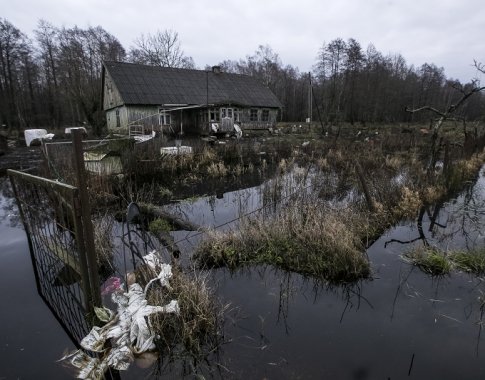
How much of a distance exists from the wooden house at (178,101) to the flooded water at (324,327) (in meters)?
20.4

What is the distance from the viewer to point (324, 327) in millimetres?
3354

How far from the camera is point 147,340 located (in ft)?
8.79

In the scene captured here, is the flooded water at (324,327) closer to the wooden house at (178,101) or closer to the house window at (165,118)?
the wooden house at (178,101)

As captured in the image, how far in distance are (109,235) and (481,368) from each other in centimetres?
516

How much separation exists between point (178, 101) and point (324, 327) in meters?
25.7

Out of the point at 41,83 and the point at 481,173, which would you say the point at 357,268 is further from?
the point at 41,83

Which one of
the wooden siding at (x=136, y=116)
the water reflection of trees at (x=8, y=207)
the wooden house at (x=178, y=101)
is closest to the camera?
the water reflection of trees at (x=8, y=207)

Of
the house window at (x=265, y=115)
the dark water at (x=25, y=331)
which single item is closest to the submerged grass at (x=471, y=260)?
the dark water at (x=25, y=331)

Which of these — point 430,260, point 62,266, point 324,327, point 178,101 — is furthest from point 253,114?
point 324,327

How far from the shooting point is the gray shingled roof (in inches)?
990

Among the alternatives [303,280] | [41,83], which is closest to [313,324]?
[303,280]

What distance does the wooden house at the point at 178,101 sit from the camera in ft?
80.8

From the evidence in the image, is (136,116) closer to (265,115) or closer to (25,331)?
(265,115)

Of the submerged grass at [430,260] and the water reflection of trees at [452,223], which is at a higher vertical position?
the submerged grass at [430,260]
